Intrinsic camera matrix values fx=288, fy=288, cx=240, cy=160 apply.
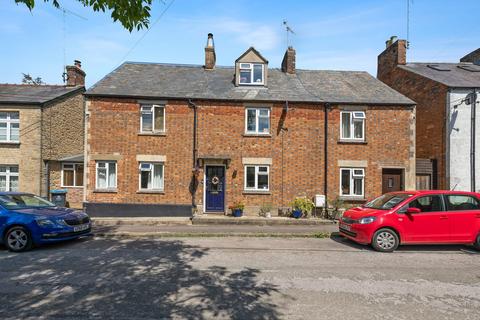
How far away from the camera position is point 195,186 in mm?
13227

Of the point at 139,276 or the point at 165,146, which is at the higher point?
the point at 165,146

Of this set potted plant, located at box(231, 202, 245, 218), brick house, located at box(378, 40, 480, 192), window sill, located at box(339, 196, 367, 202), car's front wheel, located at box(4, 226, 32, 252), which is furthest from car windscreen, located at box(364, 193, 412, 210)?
car's front wheel, located at box(4, 226, 32, 252)

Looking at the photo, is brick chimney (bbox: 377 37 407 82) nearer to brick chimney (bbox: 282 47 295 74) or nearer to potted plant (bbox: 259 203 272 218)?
brick chimney (bbox: 282 47 295 74)

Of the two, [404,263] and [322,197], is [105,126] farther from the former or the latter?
[404,263]

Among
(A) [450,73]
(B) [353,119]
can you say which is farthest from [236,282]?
(A) [450,73]

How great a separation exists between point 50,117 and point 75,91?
2840 mm

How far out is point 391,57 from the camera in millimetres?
18922

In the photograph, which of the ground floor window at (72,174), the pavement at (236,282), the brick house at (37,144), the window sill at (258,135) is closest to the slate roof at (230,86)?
the window sill at (258,135)

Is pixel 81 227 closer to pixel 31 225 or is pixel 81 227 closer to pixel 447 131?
pixel 31 225

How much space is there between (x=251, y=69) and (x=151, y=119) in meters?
5.51

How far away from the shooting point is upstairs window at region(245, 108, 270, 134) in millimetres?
13594

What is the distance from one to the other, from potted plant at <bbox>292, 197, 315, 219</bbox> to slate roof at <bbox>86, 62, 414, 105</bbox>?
4.69 metres

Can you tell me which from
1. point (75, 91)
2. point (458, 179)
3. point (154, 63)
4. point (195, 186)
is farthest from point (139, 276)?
point (75, 91)

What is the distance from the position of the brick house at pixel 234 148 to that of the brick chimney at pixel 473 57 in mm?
11409
